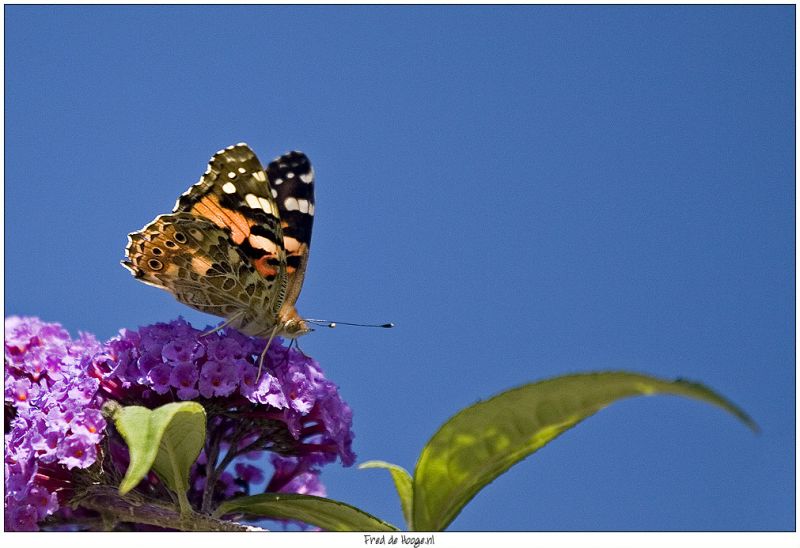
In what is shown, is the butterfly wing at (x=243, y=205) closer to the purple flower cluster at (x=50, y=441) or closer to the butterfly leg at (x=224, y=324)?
the butterfly leg at (x=224, y=324)

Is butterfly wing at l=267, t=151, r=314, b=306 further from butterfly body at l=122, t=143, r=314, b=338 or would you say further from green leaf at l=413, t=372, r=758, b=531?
green leaf at l=413, t=372, r=758, b=531

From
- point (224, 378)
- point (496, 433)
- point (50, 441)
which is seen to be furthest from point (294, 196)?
point (496, 433)

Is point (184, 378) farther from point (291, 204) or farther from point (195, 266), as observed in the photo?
point (291, 204)

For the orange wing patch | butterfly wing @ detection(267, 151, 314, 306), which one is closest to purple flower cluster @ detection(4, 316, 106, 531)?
the orange wing patch
